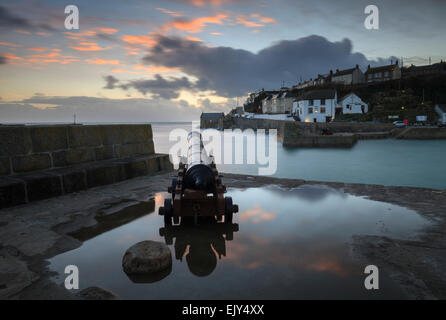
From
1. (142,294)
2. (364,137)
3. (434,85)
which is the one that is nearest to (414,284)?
(142,294)

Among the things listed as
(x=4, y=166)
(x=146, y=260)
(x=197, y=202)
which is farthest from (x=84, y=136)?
(x=146, y=260)

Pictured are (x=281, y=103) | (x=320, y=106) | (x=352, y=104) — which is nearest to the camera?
(x=320, y=106)

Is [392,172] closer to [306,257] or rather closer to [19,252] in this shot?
[306,257]

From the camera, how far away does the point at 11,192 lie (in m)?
4.63

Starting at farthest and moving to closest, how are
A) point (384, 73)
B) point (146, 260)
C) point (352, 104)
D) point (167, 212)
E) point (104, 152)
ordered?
point (384, 73), point (352, 104), point (104, 152), point (167, 212), point (146, 260)

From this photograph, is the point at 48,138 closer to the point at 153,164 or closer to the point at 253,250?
the point at 153,164

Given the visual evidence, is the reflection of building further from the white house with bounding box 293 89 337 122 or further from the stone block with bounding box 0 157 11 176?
the stone block with bounding box 0 157 11 176

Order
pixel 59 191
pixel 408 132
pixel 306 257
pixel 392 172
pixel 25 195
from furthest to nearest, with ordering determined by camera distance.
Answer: pixel 408 132, pixel 392 172, pixel 59 191, pixel 25 195, pixel 306 257

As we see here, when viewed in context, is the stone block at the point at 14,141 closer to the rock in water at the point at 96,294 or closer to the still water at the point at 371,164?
the rock in water at the point at 96,294

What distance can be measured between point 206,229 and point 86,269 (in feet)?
5.21

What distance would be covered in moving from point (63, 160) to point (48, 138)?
1.82ft

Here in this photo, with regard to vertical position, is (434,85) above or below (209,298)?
above

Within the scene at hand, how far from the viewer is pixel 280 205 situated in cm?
493

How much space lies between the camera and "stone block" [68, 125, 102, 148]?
21.2 ft
